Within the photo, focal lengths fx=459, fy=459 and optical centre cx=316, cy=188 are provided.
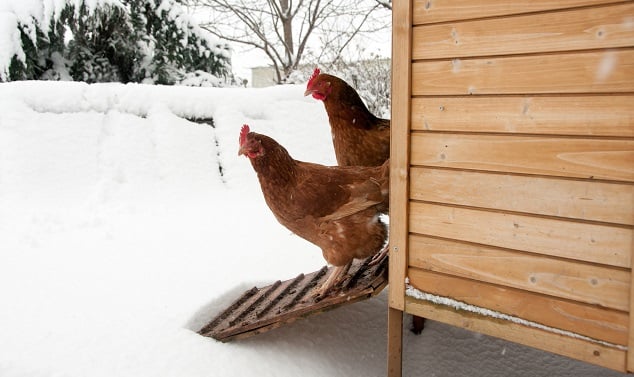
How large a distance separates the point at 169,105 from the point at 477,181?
3.57 meters

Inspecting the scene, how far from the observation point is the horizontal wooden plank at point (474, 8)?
1455 mm

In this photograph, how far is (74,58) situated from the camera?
576 centimetres

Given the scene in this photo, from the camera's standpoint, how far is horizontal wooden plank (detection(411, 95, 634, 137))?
1.40m

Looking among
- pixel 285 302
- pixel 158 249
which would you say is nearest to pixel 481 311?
pixel 285 302

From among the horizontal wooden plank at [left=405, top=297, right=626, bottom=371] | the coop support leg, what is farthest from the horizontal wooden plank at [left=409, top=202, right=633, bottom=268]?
the coop support leg

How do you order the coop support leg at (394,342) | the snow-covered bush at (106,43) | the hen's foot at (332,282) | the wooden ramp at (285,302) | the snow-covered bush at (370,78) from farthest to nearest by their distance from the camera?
the snow-covered bush at (370,78) → the snow-covered bush at (106,43) → the hen's foot at (332,282) → the wooden ramp at (285,302) → the coop support leg at (394,342)

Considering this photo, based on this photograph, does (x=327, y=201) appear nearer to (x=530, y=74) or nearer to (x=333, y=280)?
(x=333, y=280)

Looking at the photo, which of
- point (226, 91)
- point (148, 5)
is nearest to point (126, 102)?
point (226, 91)

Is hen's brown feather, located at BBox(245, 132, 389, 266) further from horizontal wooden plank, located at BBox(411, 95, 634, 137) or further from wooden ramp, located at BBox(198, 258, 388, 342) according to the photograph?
horizontal wooden plank, located at BBox(411, 95, 634, 137)

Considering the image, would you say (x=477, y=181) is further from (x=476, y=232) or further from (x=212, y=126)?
(x=212, y=126)

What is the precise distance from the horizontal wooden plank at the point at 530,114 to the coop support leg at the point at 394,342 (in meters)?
0.83

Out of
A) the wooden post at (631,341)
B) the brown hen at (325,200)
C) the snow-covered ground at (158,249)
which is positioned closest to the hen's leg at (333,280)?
the brown hen at (325,200)

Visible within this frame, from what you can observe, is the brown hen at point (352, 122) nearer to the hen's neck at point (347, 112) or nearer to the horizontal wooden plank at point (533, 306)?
the hen's neck at point (347, 112)

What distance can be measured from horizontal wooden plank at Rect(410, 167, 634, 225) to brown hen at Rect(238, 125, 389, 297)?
474 millimetres
